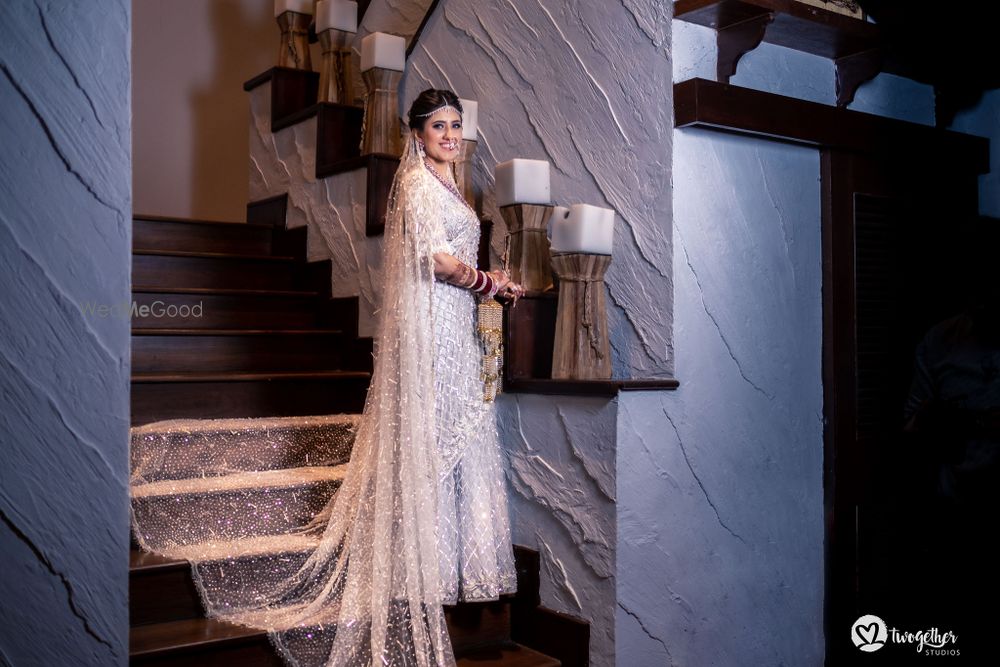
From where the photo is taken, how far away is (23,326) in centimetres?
180

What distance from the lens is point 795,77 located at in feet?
10.4

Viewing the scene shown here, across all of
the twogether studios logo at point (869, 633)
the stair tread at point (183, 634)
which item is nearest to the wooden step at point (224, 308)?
the stair tread at point (183, 634)

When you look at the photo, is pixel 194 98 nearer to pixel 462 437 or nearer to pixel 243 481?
pixel 243 481

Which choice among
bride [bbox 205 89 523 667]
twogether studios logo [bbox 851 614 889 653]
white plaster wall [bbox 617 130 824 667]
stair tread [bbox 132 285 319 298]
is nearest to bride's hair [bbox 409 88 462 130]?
bride [bbox 205 89 523 667]

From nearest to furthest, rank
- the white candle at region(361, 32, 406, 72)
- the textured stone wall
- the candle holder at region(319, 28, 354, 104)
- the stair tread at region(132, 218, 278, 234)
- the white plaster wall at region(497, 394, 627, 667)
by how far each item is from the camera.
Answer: the textured stone wall < the white plaster wall at region(497, 394, 627, 667) < the white candle at region(361, 32, 406, 72) < the stair tread at region(132, 218, 278, 234) < the candle holder at region(319, 28, 354, 104)

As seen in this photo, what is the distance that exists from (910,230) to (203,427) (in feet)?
8.15

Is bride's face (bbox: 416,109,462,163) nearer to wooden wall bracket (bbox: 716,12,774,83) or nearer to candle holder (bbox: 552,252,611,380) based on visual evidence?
candle holder (bbox: 552,252,611,380)

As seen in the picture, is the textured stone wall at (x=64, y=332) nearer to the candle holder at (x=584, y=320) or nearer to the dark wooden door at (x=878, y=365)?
the candle holder at (x=584, y=320)

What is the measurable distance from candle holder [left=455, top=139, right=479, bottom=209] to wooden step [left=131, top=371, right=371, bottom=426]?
86 centimetres

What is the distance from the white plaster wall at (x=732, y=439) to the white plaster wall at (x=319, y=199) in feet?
4.40

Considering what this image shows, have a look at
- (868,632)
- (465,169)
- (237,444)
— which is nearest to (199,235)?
(237,444)

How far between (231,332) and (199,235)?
28.2 inches

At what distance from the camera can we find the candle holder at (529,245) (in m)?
3.06

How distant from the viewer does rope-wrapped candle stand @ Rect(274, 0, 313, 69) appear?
4492 millimetres
